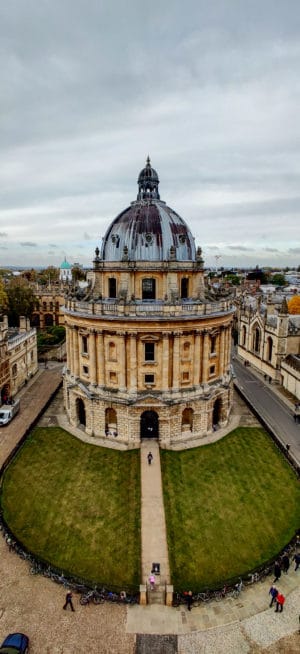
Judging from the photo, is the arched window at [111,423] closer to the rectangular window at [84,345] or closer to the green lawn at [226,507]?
the green lawn at [226,507]

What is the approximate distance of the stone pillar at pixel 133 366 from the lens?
34.7 meters

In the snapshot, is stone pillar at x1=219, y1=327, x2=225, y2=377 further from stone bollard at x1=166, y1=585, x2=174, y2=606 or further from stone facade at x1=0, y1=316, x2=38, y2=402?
stone facade at x1=0, y1=316, x2=38, y2=402

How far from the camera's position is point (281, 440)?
38.5m

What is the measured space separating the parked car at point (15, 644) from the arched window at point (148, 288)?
2719 cm

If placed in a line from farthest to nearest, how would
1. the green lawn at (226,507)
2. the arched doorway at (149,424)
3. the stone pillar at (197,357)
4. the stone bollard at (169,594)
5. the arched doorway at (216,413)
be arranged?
the arched doorway at (216,413), the arched doorway at (149,424), the stone pillar at (197,357), the green lawn at (226,507), the stone bollard at (169,594)

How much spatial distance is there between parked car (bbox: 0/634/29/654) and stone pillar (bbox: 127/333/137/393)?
20599 millimetres

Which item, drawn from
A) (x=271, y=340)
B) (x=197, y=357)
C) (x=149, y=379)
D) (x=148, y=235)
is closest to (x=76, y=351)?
(x=149, y=379)

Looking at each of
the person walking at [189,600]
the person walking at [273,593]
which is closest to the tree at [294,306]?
the person walking at [273,593]

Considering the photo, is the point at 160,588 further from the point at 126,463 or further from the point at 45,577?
the point at 126,463

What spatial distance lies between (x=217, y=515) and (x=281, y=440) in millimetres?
14565

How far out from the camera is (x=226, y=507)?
28.0 metres

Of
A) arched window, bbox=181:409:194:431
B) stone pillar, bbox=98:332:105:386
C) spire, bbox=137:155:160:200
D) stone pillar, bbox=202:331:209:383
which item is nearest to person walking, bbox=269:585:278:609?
arched window, bbox=181:409:194:431

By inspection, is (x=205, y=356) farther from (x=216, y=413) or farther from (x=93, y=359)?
(x=93, y=359)

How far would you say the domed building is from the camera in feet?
115
